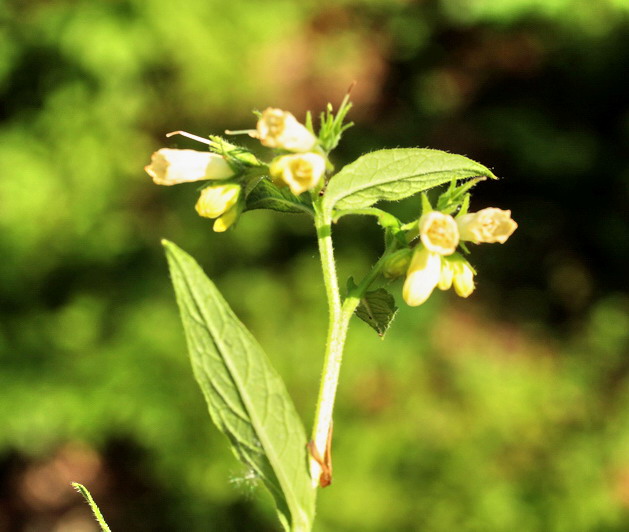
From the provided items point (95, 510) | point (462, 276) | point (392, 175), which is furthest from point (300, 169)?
point (95, 510)

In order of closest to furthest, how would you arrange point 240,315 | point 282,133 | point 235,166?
point 282,133, point 235,166, point 240,315

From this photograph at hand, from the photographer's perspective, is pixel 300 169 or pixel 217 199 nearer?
pixel 300 169

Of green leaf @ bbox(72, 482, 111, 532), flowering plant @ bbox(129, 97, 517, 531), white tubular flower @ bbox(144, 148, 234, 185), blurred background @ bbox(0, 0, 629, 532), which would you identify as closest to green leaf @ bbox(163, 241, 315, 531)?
flowering plant @ bbox(129, 97, 517, 531)

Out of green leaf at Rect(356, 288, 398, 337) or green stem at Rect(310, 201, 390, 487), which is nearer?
green stem at Rect(310, 201, 390, 487)

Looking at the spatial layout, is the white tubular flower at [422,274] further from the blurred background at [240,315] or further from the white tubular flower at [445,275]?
the blurred background at [240,315]

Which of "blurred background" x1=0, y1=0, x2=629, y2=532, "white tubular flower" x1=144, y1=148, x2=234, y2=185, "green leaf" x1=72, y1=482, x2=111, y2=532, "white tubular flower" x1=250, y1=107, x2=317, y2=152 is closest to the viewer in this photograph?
"green leaf" x1=72, y1=482, x2=111, y2=532

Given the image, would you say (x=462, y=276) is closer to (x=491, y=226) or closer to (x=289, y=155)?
(x=491, y=226)

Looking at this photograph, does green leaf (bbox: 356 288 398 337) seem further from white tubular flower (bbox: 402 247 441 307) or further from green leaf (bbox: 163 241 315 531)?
green leaf (bbox: 163 241 315 531)
